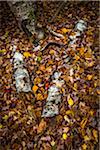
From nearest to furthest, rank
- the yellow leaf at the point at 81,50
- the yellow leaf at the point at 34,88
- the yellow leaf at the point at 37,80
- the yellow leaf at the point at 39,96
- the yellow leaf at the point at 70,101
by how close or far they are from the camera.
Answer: the yellow leaf at the point at 70,101 < the yellow leaf at the point at 39,96 < the yellow leaf at the point at 34,88 < the yellow leaf at the point at 37,80 < the yellow leaf at the point at 81,50

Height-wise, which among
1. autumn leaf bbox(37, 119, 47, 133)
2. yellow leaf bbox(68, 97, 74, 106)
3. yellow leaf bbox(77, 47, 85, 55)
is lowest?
autumn leaf bbox(37, 119, 47, 133)

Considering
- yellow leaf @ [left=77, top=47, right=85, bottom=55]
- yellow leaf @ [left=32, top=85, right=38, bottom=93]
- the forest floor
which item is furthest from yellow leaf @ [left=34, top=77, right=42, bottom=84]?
yellow leaf @ [left=77, top=47, right=85, bottom=55]

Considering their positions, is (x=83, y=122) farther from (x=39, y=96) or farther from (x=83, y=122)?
(x=39, y=96)

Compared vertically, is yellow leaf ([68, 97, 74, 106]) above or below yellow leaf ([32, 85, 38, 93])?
below

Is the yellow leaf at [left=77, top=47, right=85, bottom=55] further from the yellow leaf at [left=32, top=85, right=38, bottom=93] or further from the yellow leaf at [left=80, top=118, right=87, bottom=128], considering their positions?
the yellow leaf at [left=80, top=118, right=87, bottom=128]

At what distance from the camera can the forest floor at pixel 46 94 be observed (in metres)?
4.18

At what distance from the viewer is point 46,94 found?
476cm

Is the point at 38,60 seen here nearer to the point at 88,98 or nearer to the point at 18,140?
the point at 88,98

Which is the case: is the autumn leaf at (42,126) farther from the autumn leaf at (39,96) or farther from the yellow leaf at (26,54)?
the yellow leaf at (26,54)

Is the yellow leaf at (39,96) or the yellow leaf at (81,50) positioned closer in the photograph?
the yellow leaf at (39,96)

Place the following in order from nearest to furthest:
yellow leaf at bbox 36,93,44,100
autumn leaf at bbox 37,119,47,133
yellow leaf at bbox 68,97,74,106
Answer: autumn leaf at bbox 37,119,47,133
yellow leaf at bbox 68,97,74,106
yellow leaf at bbox 36,93,44,100

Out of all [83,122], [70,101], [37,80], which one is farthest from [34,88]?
[83,122]

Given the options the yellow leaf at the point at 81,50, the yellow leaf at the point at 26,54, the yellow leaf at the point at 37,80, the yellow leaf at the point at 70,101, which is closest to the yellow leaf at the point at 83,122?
the yellow leaf at the point at 70,101

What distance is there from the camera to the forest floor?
418cm
